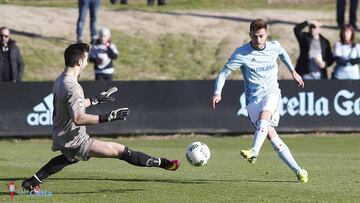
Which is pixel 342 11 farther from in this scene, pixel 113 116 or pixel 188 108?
pixel 113 116

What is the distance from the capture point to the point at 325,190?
12445 millimetres

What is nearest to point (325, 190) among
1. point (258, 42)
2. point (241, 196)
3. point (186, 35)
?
point (241, 196)

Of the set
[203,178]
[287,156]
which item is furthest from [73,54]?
[287,156]

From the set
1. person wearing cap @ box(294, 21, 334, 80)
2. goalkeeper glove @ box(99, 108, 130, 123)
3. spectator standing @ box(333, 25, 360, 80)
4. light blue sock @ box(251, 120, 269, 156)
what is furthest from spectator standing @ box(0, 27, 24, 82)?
goalkeeper glove @ box(99, 108, 130, 123)

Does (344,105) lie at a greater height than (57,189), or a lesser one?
lesser

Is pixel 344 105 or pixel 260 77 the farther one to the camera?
pixel 344 105

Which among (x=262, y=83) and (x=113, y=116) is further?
(x=262, y=83)

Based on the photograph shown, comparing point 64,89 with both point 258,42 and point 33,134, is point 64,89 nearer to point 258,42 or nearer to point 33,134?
point 258,42

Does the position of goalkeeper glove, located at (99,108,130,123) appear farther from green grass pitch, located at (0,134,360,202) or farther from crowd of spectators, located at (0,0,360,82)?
crowd of spectators, located at (0,0,360,82)

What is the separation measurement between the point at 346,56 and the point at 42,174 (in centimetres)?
1099

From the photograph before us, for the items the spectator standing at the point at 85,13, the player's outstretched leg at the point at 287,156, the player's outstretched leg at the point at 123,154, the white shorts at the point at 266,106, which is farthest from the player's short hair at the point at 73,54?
the spectator standing at the point at 85,13

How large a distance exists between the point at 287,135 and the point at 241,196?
1012cm

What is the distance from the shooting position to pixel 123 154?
12344 millimetres

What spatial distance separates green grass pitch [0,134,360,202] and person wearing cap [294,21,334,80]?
2868 mm
